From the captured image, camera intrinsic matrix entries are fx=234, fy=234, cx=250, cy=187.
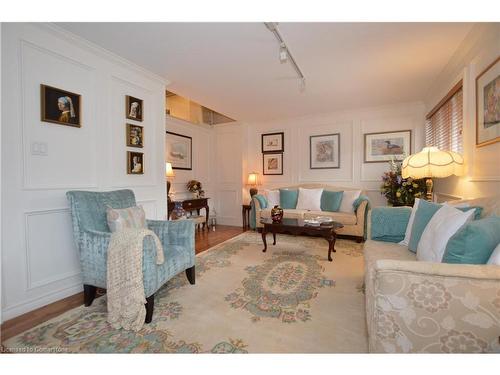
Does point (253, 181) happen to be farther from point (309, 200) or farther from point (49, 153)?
point (49, 153)

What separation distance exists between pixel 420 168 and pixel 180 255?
8.30 feet

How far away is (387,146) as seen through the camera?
4395mm

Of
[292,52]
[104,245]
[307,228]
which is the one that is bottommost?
[307,228]

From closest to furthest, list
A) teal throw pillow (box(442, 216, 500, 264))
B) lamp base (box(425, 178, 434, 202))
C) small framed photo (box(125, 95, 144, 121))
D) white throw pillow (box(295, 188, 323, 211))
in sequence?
teal throw pillow (box(442, 216, 500, 264)) → small framed photo (box(125, 95, 144, 121)) → lamp base (box(425, 178, 434, 202)) → white throw pillow (box(295, 188, 323, 211))

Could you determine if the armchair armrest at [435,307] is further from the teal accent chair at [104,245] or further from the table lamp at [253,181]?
the table lamp at [253,181]

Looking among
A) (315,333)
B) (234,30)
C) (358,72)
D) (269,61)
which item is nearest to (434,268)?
(315,333)

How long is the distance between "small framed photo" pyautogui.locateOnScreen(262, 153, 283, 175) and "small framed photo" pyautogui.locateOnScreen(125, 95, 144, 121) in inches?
122

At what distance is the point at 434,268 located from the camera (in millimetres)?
1021

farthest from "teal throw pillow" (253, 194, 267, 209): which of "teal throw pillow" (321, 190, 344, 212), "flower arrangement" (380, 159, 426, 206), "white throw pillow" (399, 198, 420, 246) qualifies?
"white throw pillow" (399, 198, 420, 246)

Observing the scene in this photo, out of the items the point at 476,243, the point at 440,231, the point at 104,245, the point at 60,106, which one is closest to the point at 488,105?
the point at 440,231

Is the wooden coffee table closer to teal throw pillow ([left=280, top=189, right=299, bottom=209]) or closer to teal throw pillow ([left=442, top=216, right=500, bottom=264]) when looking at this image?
teal throw pillow ([left=280, top=189, right=299, bottom=209])

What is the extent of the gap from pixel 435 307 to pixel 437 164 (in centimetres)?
179

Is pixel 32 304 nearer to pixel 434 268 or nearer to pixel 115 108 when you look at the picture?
pixel 115 108

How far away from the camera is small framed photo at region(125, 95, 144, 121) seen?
2.70m
